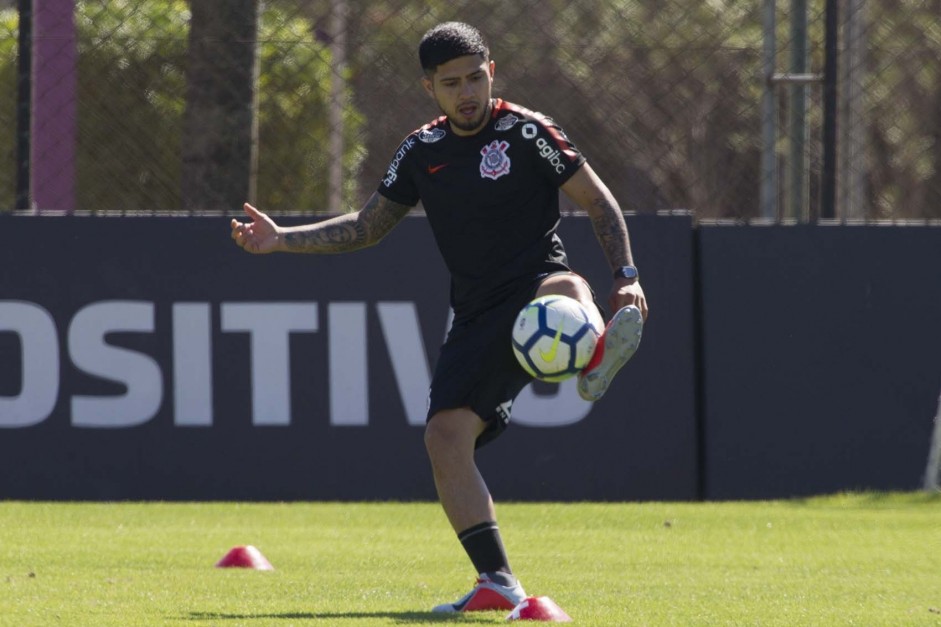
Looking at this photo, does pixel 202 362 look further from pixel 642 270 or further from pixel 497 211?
pixel 497 211

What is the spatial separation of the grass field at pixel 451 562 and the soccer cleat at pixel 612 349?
2.50 feet

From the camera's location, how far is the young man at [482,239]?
5926 millimetres

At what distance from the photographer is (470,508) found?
5.89 meters

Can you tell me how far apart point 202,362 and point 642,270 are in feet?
8.42

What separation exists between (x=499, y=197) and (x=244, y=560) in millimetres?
2049

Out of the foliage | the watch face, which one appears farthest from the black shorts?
the foliage

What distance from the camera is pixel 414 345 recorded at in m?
9.95

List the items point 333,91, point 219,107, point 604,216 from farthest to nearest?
point 333,91 → point 219,107 → point 604,216

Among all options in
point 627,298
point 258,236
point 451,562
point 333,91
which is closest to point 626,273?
point 627,298

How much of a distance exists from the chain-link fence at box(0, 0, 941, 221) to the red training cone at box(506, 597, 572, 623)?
5.16 m

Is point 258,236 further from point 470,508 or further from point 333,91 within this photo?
point 333,91

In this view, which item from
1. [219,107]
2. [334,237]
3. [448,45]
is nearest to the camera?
[448,45]

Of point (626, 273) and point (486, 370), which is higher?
point (626, 273)

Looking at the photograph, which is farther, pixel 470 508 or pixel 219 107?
pixel 219 107
